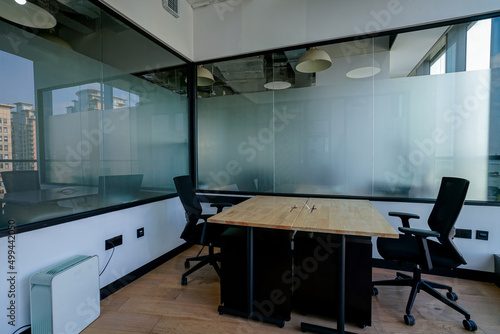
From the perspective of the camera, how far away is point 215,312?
6.76ft

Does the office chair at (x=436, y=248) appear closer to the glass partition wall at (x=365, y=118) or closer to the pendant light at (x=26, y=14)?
the glass partition wall at (x=365, y=118)

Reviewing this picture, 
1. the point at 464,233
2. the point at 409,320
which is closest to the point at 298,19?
the point at 464,233

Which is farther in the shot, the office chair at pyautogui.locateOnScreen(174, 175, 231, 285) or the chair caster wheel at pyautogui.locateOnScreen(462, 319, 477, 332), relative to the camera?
the office chair at pyautogui.locateOnScreen(174, 175, 231, 285)

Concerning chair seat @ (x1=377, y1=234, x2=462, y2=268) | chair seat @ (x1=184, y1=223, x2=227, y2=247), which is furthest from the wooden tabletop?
chair seat @ (x1=184, y1=223, x2=227, y2=247)

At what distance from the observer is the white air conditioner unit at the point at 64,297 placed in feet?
5.36

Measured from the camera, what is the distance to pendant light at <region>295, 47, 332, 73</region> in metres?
2.66

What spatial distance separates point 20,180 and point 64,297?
93cm

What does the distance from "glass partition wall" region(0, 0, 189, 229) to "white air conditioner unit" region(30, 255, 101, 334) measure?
17.6 inches

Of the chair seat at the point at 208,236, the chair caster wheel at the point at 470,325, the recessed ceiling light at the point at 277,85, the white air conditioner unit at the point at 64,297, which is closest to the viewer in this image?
the white air conditioner unit at the point at 64,297

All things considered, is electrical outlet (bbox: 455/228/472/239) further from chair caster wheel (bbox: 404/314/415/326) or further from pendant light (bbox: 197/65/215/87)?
pendant light (bbox: 197/65/215/87)

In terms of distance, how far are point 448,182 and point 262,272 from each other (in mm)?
1974

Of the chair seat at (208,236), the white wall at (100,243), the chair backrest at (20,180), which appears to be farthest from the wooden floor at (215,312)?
the chair backrest at (20,180)

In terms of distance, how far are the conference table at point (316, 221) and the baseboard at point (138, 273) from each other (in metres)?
1.21

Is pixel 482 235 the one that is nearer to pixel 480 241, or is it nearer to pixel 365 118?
pixel 480 241
